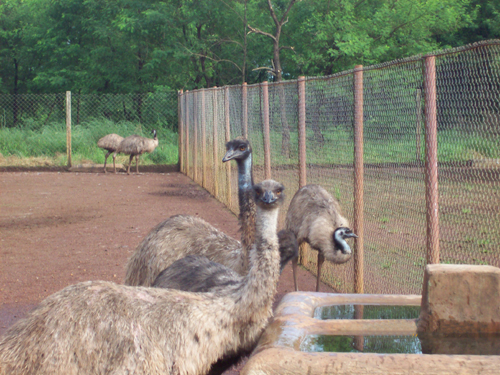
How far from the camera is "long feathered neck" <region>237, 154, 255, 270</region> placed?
445 cm

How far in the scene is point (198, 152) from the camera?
14.2 m

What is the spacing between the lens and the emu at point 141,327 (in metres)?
2.49

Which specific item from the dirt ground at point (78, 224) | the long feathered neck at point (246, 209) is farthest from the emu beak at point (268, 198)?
the dirt ground at point (78, 224)

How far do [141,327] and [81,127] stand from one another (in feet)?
60.2

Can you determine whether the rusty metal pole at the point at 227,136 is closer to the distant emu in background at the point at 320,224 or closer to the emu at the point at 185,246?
the distant emu in background at the point at 320,224

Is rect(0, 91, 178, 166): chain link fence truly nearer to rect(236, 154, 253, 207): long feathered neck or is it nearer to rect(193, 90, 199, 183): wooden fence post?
rect(193, 90, 199, 183): wooden fence post

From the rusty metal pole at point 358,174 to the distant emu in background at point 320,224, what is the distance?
0.23 meters

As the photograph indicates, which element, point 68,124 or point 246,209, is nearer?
point 246,209

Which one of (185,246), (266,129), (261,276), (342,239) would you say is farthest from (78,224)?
(261,276)

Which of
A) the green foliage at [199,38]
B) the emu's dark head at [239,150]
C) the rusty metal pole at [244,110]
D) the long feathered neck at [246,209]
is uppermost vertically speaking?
the green foliage at [199,38]

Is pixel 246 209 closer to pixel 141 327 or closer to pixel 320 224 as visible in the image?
pixel 320 224

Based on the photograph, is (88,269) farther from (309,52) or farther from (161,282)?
(309,52)

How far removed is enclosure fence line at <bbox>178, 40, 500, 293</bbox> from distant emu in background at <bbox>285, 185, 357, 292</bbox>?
20 centimetres

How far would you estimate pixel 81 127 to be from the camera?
65.9 ft
